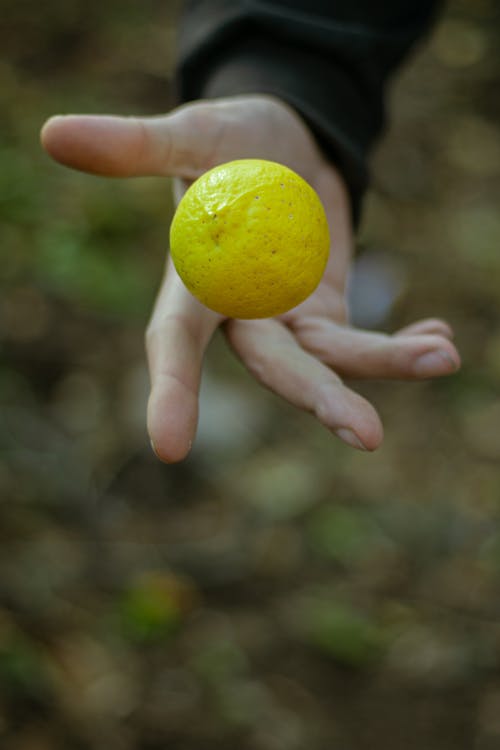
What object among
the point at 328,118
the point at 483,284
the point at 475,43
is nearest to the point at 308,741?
the point at 328,118

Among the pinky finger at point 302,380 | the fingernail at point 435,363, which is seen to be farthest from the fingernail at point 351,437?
the fingernail at point 435,363

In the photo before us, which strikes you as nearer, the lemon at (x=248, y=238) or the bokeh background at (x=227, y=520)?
the lemon at (x=248, y=238)

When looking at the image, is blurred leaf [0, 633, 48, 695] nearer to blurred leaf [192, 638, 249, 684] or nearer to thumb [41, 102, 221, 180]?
blurred leaf [192, 638, 249, 684]

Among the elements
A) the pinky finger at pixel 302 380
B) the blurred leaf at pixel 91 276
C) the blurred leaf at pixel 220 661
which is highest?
the pinky finger at pixel 302 380

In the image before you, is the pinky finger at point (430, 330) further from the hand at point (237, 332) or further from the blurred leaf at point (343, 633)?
the blurred leaf at point (343, 633)

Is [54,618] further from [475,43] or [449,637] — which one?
[475,43]

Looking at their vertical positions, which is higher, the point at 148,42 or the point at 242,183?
the point at 242,183

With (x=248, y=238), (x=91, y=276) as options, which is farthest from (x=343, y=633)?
(x=91, y=276)

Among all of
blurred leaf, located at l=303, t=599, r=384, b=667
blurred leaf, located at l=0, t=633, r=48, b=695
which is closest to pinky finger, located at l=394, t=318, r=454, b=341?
blurred leaf, located at l=303, t=599, r=384, b=667
